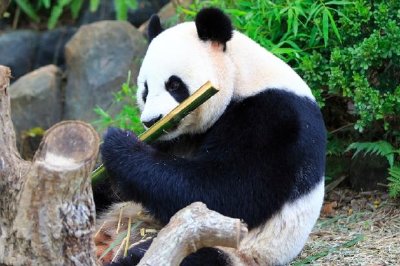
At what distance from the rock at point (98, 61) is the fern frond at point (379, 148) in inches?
136

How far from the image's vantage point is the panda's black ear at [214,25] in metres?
3.48

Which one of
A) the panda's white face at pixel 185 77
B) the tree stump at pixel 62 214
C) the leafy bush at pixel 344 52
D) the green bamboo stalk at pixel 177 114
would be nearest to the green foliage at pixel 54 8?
the leafy bush at pixel 344 52

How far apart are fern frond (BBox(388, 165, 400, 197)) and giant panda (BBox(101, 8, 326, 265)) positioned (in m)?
1.11

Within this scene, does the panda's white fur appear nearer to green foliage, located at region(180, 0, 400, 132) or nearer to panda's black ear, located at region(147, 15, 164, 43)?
panda's black ear, located at region(147, 15, 164, 43)

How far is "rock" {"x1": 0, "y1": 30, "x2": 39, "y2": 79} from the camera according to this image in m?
8.78

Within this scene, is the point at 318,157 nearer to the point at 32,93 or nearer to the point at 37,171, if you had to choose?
the point at 37,171

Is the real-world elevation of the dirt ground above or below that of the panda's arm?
below

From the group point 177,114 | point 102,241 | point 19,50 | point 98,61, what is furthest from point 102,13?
point 177,114

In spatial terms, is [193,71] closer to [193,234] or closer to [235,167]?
[235,167]

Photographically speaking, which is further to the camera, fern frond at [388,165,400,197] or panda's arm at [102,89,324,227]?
fern frond at [388,165,400,197]

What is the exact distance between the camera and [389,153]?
4.64m

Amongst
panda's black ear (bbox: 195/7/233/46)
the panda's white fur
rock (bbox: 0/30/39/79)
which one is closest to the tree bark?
the panda's white fur

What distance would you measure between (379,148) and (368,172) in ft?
1.25

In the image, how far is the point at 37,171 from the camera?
7.84 ft
